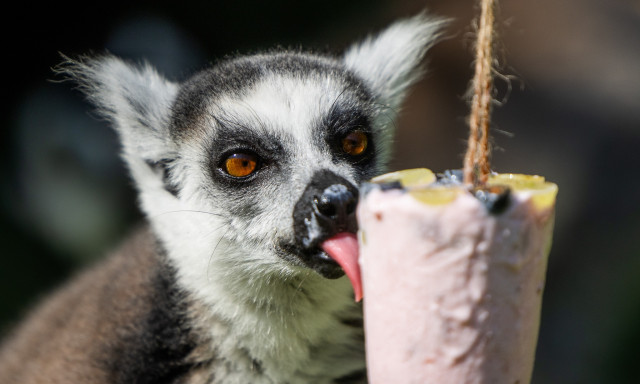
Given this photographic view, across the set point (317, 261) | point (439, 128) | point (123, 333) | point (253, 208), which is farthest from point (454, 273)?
point (439, 128)

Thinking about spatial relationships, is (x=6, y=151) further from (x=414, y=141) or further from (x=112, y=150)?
(x=414, y=141)

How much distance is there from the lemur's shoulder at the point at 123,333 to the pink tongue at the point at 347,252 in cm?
80

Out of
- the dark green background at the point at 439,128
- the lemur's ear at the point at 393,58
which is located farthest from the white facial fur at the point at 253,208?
the dark green background at the point at 439,128

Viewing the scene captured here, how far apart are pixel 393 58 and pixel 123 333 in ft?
4.97

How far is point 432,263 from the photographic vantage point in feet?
3.55

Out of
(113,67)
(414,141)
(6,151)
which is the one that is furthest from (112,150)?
(113,67)

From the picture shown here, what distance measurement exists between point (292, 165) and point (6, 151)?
4994mm

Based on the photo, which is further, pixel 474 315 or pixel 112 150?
pixel 112 150


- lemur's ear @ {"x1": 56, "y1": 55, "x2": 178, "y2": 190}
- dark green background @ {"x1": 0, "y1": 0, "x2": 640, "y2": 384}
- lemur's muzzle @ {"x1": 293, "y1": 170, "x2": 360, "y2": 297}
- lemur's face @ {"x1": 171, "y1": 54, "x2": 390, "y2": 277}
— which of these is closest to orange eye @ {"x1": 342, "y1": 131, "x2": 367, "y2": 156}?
lemur's face @ {"x1": 171, "y1": 54, "x2": 390, "y2": 277}

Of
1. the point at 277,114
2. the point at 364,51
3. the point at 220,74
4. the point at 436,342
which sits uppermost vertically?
the point at 364,51

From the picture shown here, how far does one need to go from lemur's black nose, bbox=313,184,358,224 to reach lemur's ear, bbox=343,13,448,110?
0.94 metres

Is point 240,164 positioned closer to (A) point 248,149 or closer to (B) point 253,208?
(A) point 248,149

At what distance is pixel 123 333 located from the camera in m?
2.13

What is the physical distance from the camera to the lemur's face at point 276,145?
72.8 inches
